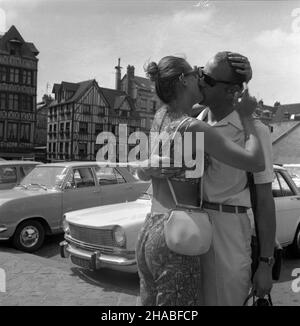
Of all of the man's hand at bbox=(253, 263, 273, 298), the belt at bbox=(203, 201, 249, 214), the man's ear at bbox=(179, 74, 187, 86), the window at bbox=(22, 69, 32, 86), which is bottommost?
the man's hand at bbox=(253, 263, 273, 298)

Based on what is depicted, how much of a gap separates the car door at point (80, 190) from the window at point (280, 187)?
343cm

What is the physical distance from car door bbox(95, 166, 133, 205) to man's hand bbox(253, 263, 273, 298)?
6.46 meters

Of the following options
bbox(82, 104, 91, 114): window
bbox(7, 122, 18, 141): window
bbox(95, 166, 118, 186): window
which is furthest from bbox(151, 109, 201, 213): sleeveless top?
bbox(82, 104, 91, 114): window

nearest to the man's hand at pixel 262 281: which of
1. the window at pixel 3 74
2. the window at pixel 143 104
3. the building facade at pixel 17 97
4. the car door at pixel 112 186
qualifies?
the car door at pixel 112 186

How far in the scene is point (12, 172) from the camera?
1000 cm

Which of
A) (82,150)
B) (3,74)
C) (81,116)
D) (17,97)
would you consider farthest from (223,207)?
(81,116)

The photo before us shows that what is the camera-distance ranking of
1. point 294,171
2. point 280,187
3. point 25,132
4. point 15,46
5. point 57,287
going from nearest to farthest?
point 57,287
point 280,187
point 294,171
point 25,132
point 15,46

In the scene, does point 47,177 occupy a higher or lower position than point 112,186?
higher

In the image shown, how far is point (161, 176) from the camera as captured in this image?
182 cm

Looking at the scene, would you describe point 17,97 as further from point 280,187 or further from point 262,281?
point 262,281

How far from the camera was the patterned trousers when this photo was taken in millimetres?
1827

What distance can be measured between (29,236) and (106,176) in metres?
2.01

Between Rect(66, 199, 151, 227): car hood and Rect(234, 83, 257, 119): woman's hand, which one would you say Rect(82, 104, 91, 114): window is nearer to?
Rect(66, 199, 151, 227): car hood
